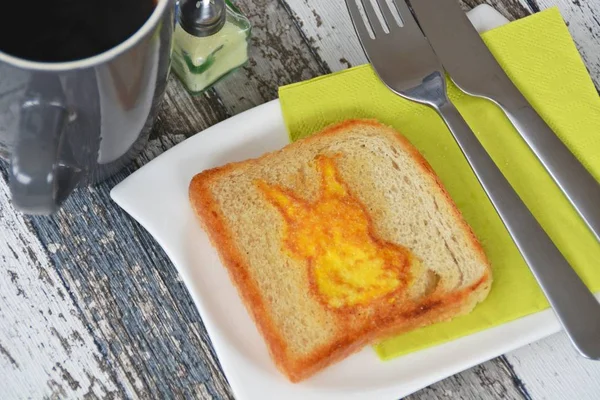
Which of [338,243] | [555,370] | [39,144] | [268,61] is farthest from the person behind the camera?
[268,61]

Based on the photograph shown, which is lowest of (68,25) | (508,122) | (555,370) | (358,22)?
(555,370)

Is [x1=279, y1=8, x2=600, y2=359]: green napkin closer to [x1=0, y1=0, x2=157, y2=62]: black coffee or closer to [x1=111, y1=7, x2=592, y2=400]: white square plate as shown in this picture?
[x1=111, y1=7, x2=592, y2=400]: white square plate

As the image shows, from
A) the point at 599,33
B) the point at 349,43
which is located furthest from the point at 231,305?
the point at 599,33

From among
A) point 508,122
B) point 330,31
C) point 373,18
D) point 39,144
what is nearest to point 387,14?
point 373,18

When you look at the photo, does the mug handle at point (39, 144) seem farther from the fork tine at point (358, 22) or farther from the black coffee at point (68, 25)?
the fork tine at point (358, 22)

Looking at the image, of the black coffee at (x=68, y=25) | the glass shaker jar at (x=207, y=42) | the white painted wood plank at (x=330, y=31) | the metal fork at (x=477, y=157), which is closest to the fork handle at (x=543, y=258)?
the metal fork at (x=477, y=157)

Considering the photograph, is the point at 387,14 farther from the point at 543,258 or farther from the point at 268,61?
the point at 543,258
